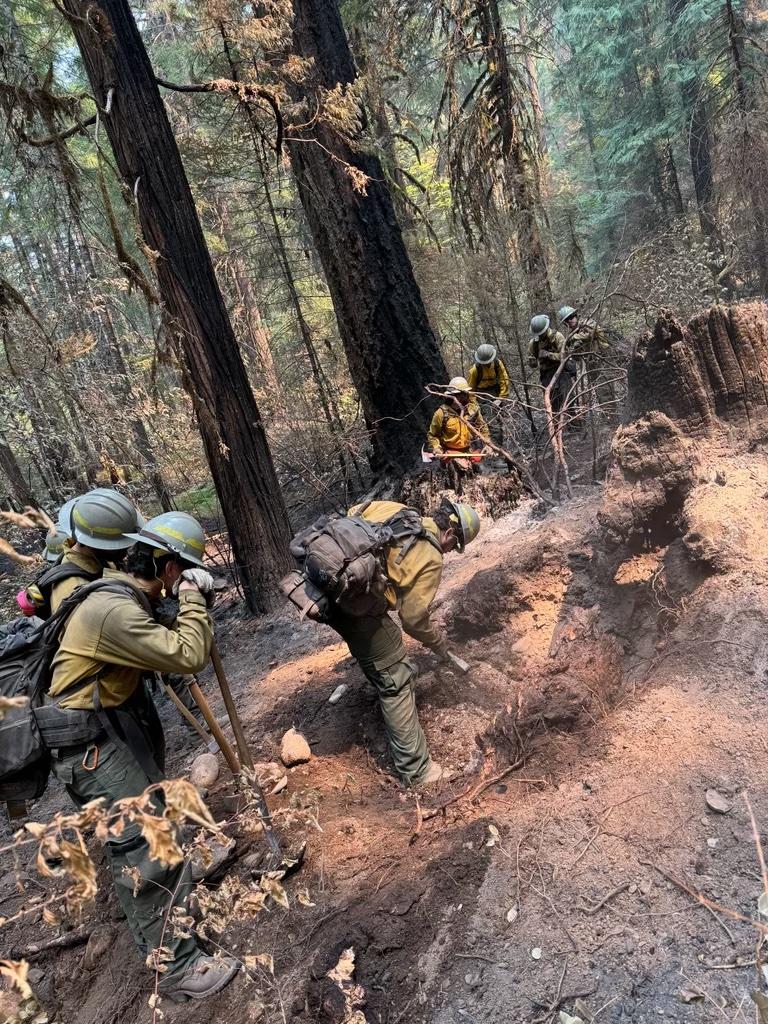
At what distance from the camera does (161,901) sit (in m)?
2.77

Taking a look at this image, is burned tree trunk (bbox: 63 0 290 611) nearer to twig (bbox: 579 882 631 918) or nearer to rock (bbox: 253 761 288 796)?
rock (bbox: 253 761 288 796)

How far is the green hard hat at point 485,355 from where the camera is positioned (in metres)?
7.96

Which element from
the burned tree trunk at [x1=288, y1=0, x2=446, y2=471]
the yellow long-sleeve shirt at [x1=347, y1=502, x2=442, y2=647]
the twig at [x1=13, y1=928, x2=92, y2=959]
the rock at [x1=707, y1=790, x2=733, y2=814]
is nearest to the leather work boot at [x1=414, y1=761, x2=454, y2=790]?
the yellow long-sleeve shirt at [x1=347, y1=502, x2=442, y2=647]

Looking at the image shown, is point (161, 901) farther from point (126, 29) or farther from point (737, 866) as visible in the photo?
point (126, 29)

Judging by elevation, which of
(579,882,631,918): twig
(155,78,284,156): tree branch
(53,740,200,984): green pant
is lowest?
(579,882,631,918): twig

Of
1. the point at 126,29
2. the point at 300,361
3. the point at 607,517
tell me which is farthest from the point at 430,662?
the point at 300,361

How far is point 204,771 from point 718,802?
3.29 m

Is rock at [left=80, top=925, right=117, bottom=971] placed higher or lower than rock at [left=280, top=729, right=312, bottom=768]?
lower

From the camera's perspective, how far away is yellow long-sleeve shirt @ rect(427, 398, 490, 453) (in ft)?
23.5

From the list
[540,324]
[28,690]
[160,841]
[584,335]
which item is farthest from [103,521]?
[540,324]

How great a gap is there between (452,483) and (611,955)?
5.60 meters

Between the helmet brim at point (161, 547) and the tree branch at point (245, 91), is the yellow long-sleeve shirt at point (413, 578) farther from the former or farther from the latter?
the tree branch at point (245, 91)

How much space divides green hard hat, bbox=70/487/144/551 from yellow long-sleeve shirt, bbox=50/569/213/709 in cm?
37

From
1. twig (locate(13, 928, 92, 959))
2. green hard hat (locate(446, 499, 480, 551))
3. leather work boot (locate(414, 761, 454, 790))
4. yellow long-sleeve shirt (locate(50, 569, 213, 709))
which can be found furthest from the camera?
green hard hat (locate(446, 499, 480, 551))
